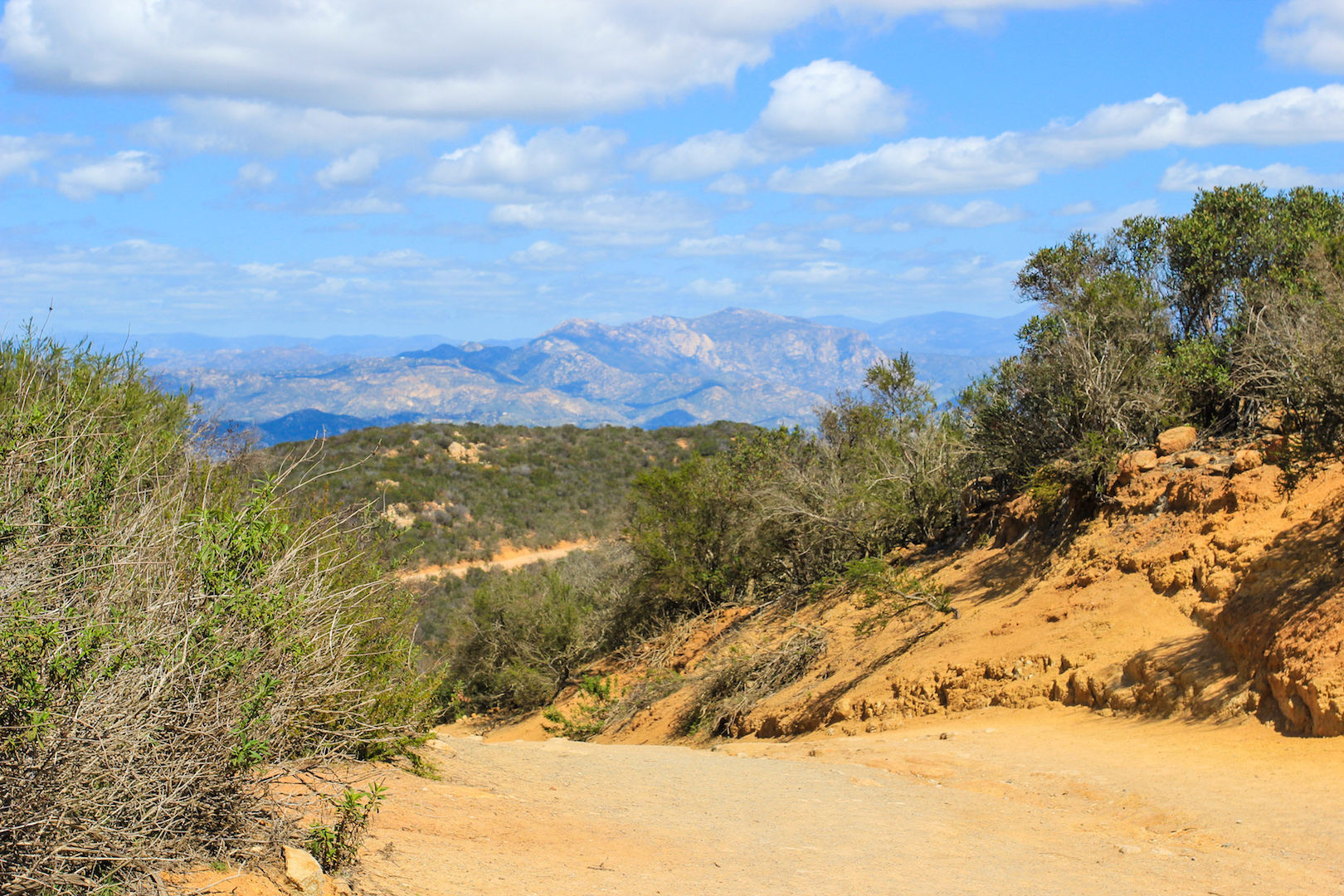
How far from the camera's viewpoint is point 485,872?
4.66 m

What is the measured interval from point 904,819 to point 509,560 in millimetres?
31436

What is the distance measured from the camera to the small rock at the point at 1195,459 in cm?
1181

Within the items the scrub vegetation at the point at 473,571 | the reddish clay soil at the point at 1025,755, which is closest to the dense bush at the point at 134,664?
the scrub vegetation at the point at 473,571

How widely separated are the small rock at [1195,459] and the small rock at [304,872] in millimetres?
11352

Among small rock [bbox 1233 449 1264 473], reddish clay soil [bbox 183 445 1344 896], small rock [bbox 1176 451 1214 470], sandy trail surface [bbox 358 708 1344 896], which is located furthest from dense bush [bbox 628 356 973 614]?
sandy trail surface [bbox 358 708 1344 896]

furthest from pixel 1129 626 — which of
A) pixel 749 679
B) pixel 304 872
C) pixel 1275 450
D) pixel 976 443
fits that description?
pixel 304 872

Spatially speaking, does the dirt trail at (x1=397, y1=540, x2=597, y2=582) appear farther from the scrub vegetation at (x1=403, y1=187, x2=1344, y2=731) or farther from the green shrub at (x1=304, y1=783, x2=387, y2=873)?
the green shrub at (x1=304, y1=783, x2=387, y2=873)

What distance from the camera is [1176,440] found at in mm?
12883

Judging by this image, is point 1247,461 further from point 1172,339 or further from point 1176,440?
point 1172,339

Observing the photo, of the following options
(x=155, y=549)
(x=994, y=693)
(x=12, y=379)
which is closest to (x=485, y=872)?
(x=155, y=549)

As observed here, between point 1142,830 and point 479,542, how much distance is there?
33.8m

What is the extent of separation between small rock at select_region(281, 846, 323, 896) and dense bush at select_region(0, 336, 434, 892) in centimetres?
23

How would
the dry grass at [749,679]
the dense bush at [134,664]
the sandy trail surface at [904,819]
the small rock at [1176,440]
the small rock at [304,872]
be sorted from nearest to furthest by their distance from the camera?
the dense bush at [134,664], the small rock at [304,872], the sandy trail surface at [904,819], the small rock at [1176,440], the dry grass at [749,679]

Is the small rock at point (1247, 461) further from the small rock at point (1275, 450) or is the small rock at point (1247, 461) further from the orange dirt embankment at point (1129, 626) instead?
the small rock at point (1275, 450)
